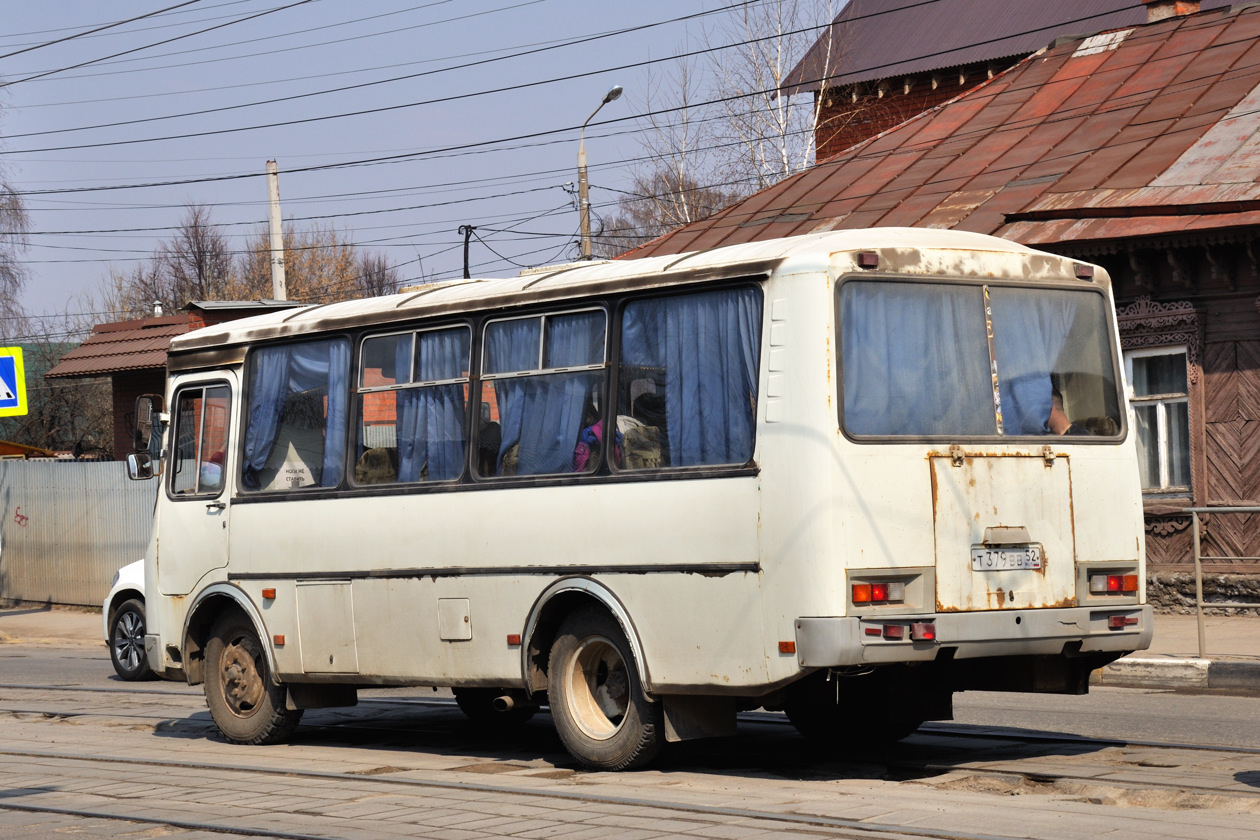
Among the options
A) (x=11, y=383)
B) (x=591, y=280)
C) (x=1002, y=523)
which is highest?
(x=11, y=383)

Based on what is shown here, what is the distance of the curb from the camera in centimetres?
1252

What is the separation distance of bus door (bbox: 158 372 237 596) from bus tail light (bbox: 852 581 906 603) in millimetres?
5063

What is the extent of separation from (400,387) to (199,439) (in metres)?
2.21

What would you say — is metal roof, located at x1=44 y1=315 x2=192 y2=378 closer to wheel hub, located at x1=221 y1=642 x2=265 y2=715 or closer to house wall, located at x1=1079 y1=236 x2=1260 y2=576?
house wall, located at x1=1079 y1=236 x2=1260 y2=576

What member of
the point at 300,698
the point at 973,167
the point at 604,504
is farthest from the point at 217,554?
the point at 973,167

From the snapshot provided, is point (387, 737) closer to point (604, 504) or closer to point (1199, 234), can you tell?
point (604, 504)

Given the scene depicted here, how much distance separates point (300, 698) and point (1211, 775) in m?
5.74

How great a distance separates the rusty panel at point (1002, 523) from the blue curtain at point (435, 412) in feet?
9.77

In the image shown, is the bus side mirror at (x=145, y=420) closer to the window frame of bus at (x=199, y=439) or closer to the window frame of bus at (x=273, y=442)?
the window frame of bus at (x=199, y=439)

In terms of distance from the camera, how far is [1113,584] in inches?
325

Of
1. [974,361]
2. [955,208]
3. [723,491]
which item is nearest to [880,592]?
[723,491]

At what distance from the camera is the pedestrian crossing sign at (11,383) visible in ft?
77.7

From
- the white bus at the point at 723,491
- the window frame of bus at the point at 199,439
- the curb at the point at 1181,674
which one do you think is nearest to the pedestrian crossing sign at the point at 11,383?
the window frame of bus at the point at 199,439

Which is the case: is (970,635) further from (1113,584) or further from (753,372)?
(753,372)
